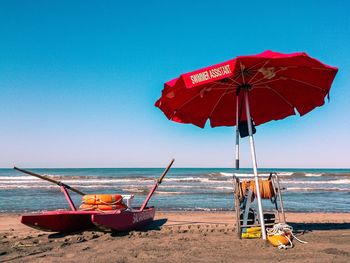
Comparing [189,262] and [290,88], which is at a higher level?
[290,88]

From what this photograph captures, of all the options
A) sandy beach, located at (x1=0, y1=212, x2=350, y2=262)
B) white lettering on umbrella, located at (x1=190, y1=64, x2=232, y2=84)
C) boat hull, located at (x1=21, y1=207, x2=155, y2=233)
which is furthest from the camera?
boat hull, located at (x1=21, y1=207, x2=155, y2=233)

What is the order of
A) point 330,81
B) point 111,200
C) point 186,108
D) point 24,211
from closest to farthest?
1. point 330,81
2. point 186,108
3. point 111,200
4. point 24,211

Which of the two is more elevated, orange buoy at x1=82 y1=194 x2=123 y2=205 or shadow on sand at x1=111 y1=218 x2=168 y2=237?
orange buoy at x1=82 y1=194 x2=123 y2=205

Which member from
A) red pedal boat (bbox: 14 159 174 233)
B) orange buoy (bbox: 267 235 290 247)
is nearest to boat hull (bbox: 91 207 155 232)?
red pedal boat (bbox: 14 159 174 233)

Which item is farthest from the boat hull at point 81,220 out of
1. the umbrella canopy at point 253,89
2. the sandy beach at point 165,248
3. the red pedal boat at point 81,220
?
the umbrella canopy at point 253,89

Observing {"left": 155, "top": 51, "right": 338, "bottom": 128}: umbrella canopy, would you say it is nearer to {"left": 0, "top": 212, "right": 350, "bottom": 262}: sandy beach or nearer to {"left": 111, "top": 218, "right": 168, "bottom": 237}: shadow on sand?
{"left": 0, "top": 212, "right": 350, "bottom": 262}: sandy beach

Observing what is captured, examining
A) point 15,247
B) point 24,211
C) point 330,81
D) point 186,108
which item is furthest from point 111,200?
point 24,211

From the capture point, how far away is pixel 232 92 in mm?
7797

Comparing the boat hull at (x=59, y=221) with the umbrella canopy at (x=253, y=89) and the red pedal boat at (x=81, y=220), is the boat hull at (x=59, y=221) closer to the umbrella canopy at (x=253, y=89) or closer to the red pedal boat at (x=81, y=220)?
the red pedal boat at (x=81, y=220)

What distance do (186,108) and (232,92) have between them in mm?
1077

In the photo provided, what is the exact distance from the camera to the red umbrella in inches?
232

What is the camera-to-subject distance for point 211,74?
589 centimetres

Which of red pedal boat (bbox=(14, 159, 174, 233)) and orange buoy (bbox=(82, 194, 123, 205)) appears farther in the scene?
orange buoy (bbox=(82, 194, 123, 205))

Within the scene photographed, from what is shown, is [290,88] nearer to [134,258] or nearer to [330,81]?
[330,81]
